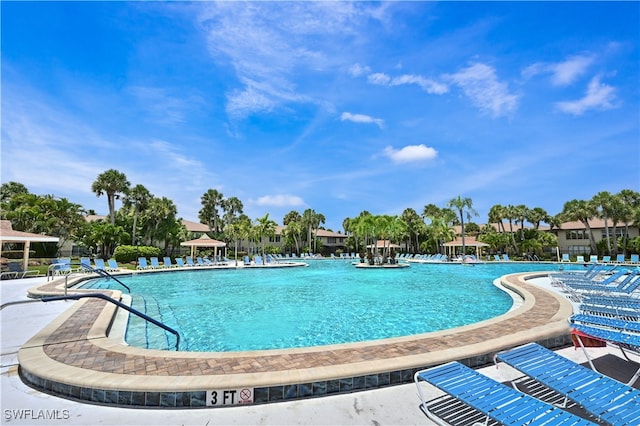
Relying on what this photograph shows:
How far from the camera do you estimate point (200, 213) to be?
55.8 m

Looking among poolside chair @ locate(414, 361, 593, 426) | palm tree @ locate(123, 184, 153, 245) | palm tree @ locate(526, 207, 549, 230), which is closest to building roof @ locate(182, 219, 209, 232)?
palm tree @ locate(123, 184, 153, 245)

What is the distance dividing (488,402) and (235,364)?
3218 millimetres

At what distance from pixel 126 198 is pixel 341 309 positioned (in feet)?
132

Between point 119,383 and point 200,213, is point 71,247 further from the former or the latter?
point 119,383

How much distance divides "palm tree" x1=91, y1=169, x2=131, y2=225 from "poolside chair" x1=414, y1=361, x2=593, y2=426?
44.3 meters

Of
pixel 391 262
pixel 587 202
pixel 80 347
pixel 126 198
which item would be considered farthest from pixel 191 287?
pixel 587 202

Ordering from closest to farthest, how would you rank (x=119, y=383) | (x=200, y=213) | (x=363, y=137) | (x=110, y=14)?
(x=119, y=383) < (x=110, y=14) < (x=363, y=137) < (x=200, y=213)

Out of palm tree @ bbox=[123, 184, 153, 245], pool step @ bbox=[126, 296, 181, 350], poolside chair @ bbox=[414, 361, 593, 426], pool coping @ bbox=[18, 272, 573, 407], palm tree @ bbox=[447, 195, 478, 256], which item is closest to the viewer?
poolside chair @ bbox=[414, 361, 593, 426]

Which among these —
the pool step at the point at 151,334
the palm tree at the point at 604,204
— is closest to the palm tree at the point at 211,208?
the pool step at the point at 151,334

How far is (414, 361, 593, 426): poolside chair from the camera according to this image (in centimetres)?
269

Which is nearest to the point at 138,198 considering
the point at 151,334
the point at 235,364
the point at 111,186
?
the point at 111,186

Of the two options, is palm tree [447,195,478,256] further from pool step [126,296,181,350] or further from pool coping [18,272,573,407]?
pool step [126,296,181,350]

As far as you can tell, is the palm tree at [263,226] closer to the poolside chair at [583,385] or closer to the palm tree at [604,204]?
the poolside chair at [583,385]

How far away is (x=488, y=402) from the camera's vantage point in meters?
2.96
